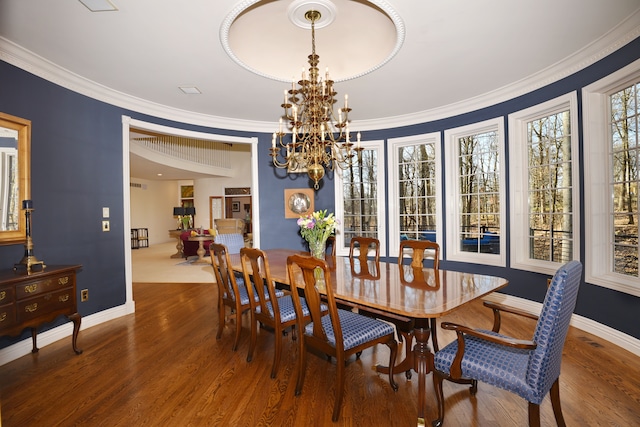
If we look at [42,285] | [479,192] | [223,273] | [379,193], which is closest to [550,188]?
[479,192]

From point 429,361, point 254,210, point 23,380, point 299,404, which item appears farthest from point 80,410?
point 254,210

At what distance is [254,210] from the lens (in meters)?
5.21

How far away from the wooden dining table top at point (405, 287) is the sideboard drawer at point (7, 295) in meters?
1.59

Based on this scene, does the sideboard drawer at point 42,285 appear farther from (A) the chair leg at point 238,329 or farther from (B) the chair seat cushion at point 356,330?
(B) the chair seat cushion at point 356,330

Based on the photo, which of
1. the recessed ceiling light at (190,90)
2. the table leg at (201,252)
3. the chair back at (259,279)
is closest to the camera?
the chair back at (259,279)

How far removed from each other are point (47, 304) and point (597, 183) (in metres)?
4.94

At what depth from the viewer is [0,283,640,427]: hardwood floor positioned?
1.94 m

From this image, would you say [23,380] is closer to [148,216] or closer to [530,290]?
[530,290]

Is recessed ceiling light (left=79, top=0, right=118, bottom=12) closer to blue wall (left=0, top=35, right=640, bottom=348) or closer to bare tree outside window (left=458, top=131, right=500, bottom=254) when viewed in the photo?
blue wall (left=0, top=35, right=640, bottom=348)

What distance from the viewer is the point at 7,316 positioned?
2.28 metres

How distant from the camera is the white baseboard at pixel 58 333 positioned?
8.92 feet

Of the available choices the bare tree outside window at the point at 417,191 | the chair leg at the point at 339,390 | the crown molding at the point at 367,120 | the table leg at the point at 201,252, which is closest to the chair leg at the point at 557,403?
the chair leg at the point at 339,390

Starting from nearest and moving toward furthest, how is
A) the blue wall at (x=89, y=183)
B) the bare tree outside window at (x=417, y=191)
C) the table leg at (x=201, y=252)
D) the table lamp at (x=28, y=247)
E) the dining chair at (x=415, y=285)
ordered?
1. the dining chair at (x=415, y=285)
2. the table lamp at (x=28, y=247)
3. the blue wall at (x=89, y=183)
4. the bare tree outside window at (x=417, y=191)
5. the table leg at (x=201, y=252)

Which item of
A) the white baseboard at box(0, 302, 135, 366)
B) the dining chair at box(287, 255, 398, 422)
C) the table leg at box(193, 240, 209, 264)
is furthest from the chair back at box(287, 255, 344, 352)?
the table leg at box(193, 240, 209, 264)
